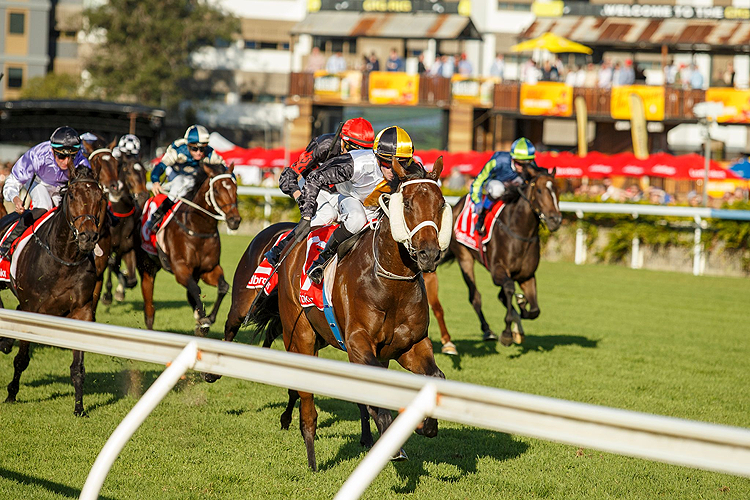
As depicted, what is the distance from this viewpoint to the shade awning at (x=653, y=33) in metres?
30.6

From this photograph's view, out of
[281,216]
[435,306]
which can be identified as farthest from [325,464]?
[281,216]

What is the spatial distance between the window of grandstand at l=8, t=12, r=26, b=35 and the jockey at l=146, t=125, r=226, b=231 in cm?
4191

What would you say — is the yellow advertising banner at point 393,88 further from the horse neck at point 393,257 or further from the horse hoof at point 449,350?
the horse neck at point 393,257

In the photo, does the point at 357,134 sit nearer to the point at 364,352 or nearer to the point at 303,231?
the point at 303,231

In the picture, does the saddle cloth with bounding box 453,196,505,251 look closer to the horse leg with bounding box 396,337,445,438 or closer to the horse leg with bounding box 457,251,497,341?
the horse leg with bounding box 457,251,497,341

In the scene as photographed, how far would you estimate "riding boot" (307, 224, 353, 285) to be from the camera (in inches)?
198

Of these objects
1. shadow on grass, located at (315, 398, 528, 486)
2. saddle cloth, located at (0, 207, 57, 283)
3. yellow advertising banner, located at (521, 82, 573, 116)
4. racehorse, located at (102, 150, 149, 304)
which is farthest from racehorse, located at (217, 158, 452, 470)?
yellow advertising banner, located at (521, 82, 573, 116)

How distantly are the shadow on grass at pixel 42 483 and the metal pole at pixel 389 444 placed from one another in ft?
7.29

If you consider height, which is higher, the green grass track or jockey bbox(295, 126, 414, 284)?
jockey bbox(295, 126, 414, 284)

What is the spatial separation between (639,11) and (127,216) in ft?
89.3

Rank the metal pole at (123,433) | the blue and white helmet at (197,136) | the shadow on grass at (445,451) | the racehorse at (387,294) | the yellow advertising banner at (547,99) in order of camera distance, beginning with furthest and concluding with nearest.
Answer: the yellow advertising banner at (547,99)
the blue and white helmet at (197,136)
the shadow on grass at (445,451)
the racehorse at (387,294)
the metal pole at (123,433)

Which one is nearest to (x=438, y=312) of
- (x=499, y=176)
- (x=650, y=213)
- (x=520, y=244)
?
(x=520, y=244)

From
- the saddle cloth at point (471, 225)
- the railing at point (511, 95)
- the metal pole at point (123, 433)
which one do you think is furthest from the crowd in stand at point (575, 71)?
the metal pole at point (123, 433)

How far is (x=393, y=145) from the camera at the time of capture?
4738 millimetres
